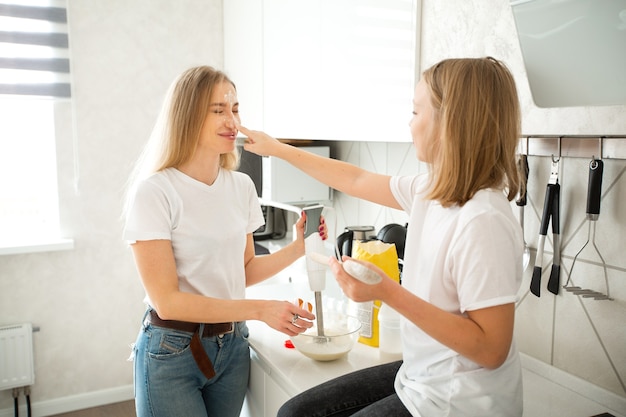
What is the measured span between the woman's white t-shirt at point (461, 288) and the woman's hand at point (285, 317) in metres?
0.29

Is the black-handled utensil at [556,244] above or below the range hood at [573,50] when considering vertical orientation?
below

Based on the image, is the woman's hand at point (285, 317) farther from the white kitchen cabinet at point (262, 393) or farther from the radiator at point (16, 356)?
the radiator at point (16, 356)

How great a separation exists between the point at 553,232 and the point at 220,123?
0.91 metres

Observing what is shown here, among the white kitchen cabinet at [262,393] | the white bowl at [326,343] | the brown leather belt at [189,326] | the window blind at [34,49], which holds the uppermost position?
the window blind at [34,49]

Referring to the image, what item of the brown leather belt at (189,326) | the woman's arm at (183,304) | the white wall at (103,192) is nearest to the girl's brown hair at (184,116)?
the woman's arm at (183,304)

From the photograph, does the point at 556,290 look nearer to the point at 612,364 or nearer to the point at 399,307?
the point at 612,364

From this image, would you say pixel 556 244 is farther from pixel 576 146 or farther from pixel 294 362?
pixel 294 362

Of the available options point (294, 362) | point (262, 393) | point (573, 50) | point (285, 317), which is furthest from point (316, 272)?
point (573, 50)

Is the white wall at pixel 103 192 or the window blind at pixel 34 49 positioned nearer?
the window blind at pixel 34 49

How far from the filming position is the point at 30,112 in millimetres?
2818

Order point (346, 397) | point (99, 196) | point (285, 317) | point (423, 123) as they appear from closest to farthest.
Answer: point (423, 123), point (346, 397), point (285, 317), point (99, 196)

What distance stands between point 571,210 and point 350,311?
0.68 m

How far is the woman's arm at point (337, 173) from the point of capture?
139 centimetres

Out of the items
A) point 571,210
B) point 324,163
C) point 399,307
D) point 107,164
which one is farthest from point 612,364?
point 107,164
